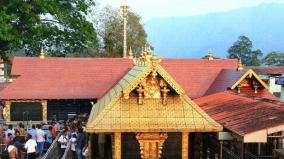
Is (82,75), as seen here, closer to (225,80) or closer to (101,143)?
(225,80)

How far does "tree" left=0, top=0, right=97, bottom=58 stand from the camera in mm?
26862

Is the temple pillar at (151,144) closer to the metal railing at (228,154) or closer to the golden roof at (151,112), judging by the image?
the golden roof at (151,112)

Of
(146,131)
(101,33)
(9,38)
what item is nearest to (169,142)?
(146,131)

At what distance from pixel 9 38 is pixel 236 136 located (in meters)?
18.8

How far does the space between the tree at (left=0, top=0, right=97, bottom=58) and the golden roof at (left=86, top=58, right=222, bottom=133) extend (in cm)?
1632

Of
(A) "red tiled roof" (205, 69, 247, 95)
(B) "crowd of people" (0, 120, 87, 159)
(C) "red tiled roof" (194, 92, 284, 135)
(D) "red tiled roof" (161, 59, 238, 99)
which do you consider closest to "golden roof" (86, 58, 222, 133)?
(C) "red tiled roof" (194, 92, 284, 135)

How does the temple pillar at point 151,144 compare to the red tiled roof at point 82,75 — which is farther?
the red tiled roof at point 82,75

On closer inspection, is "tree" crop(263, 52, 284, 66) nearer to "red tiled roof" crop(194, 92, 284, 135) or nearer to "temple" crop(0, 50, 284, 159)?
"temple" crop(0, 50, 284, 159)

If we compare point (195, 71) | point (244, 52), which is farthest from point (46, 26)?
point (244, 52)

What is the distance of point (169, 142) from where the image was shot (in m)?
12.3

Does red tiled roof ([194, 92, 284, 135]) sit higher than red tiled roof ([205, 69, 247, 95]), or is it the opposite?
red tiled roof ([205, 69, 247, 95])

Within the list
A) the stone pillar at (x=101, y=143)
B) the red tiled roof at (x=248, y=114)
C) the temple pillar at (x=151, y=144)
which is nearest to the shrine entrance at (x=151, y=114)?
the temple pillar at (x=151, y=144)

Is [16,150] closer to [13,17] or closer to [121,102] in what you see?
[121,102]

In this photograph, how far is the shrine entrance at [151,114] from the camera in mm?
10320
